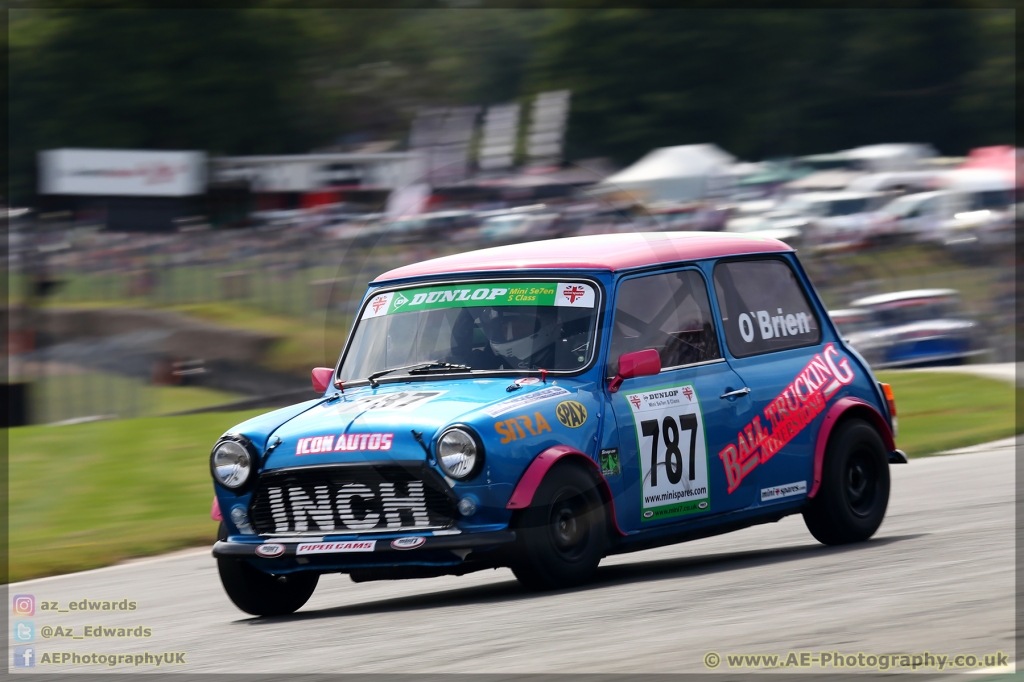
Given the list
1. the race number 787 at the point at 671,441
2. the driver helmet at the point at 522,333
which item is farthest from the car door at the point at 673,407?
the driver helmet at the point at 522,333

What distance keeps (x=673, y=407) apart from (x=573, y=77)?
90.5 ft

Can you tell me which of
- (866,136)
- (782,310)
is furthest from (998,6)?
(782,310)

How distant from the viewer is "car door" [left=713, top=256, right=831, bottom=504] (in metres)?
7.48

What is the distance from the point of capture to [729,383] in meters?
7.39

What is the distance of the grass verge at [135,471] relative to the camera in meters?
11.1

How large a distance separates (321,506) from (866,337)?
1662cm

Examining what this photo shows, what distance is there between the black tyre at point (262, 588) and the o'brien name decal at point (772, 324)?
273 centimetres

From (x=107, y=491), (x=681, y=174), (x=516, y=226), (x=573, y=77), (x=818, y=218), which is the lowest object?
(x=107, y=491)

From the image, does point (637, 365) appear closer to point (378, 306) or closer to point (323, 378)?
point (378, 306)

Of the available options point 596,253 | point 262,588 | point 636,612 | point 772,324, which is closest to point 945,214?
point 772,324

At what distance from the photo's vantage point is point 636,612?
5.92m

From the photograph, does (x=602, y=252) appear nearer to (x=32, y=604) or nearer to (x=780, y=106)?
(x=32, y=604)

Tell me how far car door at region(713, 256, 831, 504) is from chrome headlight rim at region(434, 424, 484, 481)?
1.67 metres

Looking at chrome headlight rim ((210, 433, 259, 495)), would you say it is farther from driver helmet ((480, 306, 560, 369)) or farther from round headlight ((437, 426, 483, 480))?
driver helmet ((480, 306, 560, 369))
